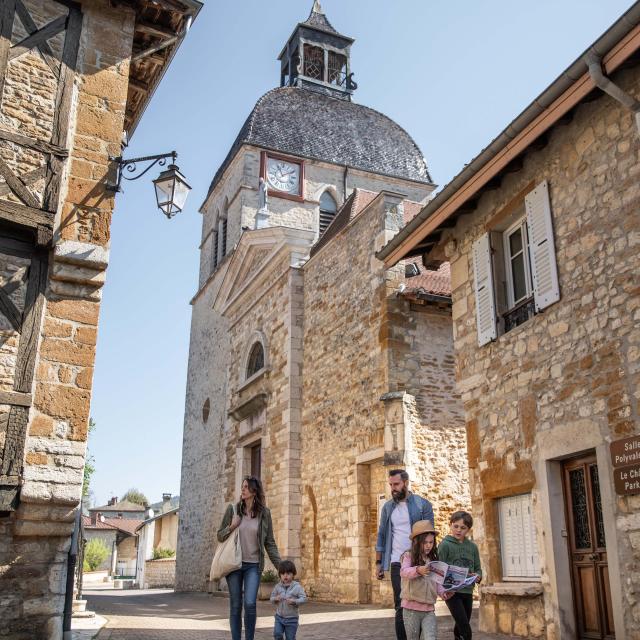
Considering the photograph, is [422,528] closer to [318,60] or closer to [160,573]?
[318,60]

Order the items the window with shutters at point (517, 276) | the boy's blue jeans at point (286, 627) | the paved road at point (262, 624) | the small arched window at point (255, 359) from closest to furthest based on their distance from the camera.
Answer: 1. the boy's blue jeans at point (286, 627)
2. the paved road at point (262, 624)
3. the window with shutters at point (517, 276)
4. the small arched window at point (255, 359)

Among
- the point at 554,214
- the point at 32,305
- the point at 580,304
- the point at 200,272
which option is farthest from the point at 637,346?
the point at 200,272

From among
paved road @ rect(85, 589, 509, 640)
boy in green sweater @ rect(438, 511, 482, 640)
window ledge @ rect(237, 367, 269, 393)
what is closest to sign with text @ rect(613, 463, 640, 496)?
boy in green sweater @ rect(438, 511, 482, 640)

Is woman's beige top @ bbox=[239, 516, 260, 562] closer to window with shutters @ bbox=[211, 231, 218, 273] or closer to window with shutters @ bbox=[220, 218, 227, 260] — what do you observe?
window with shutters @ bbox=[220, 218, 227, 260]

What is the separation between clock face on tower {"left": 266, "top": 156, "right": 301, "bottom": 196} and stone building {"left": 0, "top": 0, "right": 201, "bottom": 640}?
1447cm

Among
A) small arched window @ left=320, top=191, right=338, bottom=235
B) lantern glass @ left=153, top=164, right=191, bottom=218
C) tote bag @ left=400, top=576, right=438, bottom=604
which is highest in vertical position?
small arched window @ left=320, top=191, right=338, bottom=235

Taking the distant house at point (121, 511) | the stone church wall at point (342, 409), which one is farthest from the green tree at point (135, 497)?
the stone church wall at point (342, 409)

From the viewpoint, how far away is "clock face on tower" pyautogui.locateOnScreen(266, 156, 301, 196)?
2236 cm

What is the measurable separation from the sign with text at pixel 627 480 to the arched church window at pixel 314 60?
27687 millimetres

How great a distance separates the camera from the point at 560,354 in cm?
671

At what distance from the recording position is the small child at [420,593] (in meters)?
4.61

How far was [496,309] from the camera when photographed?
7918mm

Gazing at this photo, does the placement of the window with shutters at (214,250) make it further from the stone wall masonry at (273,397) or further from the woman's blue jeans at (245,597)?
the woman's blue jeans at (245,597)

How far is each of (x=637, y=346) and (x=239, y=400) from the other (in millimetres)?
12712
